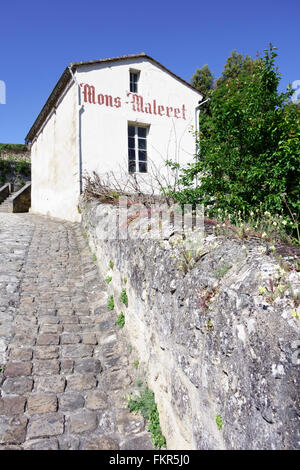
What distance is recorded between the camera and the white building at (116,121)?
10648 mm

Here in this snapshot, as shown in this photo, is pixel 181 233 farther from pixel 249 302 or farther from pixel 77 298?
pixel 77 298

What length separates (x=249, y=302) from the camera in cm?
165

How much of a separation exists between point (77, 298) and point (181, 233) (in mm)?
2832

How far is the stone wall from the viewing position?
1.38 metres

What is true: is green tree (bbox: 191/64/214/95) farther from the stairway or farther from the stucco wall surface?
the stairway

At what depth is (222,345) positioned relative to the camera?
177 centimetres

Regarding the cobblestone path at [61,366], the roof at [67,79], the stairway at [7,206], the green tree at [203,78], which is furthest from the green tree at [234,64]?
the cobblestone path at [61,366]

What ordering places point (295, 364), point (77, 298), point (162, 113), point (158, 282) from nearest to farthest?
1. point (295, 364)
2. point (158, 282)
3. point (77, 298)
4. point (162, 113)

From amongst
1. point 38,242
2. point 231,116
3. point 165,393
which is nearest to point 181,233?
point 165,393

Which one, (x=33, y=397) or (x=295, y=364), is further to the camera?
(x=33, y=397)

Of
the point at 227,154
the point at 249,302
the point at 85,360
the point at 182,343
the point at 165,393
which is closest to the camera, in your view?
the point at 249,302

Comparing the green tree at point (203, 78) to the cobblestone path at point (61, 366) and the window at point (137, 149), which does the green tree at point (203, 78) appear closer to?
the window at point (137, 149)

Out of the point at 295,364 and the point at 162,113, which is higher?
the point at 162,113

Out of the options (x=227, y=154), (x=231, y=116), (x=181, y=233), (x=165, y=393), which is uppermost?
(x=231, y=116)
